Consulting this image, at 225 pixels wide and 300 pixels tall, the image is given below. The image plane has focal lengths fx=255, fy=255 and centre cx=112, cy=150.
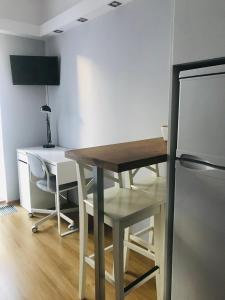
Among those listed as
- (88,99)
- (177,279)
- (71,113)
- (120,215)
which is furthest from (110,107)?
(177,279)

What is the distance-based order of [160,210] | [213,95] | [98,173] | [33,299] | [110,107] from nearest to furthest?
[213,95] → [98,173] → [160,210] → [33,299] → [110,107]

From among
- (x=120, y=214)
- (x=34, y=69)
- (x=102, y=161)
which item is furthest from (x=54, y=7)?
(x=120, y=214)

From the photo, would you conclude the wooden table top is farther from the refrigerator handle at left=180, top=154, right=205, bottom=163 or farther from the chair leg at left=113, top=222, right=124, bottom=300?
the chair leg at left=113, top=222, right=124, bottom=300

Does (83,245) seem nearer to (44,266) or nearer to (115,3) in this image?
(44,266)

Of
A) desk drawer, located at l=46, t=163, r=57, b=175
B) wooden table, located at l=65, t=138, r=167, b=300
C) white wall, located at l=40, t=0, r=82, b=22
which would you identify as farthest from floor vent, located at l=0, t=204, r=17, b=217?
white wall, located at l=40, t=0, r=82, b=22

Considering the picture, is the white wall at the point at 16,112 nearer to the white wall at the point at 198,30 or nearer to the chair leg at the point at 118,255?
the chair leg at the point at 118,255

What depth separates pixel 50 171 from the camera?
290cm

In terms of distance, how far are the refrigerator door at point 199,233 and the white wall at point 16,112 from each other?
9.45 feet

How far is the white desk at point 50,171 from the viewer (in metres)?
2.82

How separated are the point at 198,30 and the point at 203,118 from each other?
0.39m

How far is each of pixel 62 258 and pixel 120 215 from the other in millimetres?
1249

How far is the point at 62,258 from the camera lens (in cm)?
239

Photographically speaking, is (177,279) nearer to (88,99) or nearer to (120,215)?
(120,215)

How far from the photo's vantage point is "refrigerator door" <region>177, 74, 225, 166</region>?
111 cm
